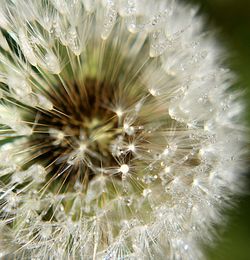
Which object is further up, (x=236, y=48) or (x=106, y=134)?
(x=236, y=48)

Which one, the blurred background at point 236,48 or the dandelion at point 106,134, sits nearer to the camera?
the dandelion at point 106,134

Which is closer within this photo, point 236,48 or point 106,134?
point 106,134

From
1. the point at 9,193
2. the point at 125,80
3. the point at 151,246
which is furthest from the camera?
the point at 125,80

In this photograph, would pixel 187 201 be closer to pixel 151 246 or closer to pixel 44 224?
pixel 151 246

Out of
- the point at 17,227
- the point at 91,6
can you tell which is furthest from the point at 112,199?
the point at 91,6
